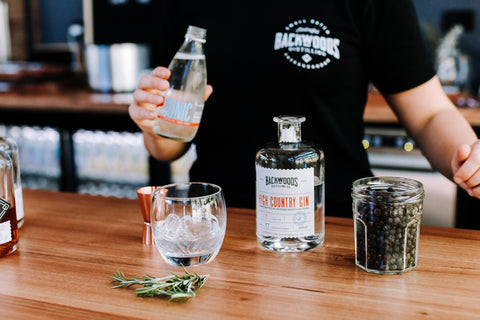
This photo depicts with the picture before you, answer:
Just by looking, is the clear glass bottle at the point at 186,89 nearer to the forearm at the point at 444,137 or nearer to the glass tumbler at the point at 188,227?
the glass tumbler at the point at 188,227

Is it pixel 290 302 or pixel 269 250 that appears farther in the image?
pixel 269 250

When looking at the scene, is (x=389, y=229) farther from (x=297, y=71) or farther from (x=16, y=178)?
(x=16, y=178)

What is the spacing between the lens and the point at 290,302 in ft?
2.30

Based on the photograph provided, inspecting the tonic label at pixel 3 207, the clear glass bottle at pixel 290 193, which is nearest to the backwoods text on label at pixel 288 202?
the clear glass bottle at pixel 290 193

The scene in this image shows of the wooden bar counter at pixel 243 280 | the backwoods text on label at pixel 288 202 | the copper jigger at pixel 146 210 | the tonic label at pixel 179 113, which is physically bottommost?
the wooden bar counter at pixel 243 280

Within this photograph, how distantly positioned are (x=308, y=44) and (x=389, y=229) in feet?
1.93

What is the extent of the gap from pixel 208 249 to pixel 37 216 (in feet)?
1.54

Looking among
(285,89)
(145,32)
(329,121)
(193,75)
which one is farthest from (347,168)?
(145,32)

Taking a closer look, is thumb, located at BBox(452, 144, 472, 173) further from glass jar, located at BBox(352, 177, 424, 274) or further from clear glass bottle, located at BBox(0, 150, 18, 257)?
clear glass bottle, located at BBox(0, 150, 18, 257)

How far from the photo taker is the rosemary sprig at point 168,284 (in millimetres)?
725

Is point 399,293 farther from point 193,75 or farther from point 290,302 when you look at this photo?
point 193,75

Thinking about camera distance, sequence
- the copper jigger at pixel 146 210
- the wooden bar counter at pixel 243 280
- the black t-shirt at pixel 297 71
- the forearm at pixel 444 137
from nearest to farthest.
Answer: the wooden bar counter at pixel 243 280 → the copper jigger at pixel 146 210 → the forearm at pixel 444 137 → the black t-shirt at pixel 297 71

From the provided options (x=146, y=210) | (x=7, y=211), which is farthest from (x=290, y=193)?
(x=7, y=211)

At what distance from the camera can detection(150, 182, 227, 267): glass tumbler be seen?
31.9 inches
